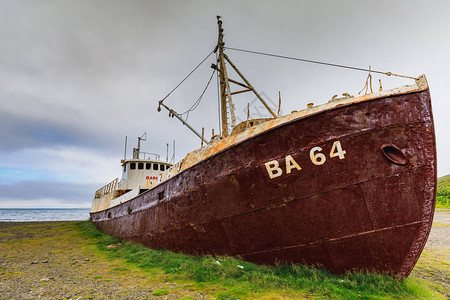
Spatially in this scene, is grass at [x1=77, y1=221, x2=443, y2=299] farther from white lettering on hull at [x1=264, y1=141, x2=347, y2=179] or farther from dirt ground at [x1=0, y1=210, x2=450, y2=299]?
Result: white lettering on hull at [x1=264, y1=141, x2=347, y2=179]

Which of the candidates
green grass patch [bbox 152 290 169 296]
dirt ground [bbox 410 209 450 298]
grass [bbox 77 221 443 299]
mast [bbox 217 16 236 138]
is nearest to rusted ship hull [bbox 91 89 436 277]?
grass [bbox 77 221 443 299]

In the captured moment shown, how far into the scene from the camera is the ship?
383 centimetres

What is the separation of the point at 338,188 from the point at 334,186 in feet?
0.23

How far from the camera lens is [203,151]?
20.2 feet

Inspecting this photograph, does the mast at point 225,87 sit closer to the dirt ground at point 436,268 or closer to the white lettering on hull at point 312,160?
the white lettering on hull at point 312,160

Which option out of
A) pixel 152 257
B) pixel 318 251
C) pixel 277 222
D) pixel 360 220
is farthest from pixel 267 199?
pixel 152 257

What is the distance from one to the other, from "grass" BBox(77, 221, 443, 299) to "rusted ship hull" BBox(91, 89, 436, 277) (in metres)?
0.20

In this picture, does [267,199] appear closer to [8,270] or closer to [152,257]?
[152,257]

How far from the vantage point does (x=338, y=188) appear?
13.5 feet

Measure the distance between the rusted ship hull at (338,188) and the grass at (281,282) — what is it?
0.20 m

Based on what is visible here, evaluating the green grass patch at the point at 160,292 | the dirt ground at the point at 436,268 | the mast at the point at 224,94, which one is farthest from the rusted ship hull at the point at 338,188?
the mast at the point at 224,94

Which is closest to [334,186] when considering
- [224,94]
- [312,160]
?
[312,160]

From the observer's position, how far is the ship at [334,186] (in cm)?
383

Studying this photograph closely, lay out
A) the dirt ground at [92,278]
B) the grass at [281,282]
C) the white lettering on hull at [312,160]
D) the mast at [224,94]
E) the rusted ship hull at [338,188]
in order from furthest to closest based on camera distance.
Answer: the mast at [224,94] < the dirt ground at [92,278] < the white lettering on hull at [312,160] < the rusted ship hull at [338,188] < the grass at [281,282]
